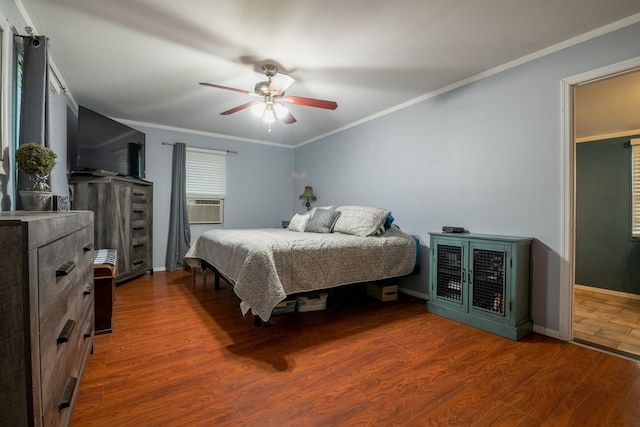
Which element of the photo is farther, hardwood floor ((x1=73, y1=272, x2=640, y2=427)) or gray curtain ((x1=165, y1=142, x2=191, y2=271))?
gray curtain ((x1=165, y1=142, x2=191, y2=271))

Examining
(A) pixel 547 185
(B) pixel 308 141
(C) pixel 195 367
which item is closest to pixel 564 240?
(A) pixel 547 185

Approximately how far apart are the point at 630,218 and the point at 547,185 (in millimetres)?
2631

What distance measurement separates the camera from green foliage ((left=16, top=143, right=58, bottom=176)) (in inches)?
61.5

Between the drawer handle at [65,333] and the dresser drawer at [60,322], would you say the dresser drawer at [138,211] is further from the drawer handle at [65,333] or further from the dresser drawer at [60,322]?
the drawer handle at [65,333]

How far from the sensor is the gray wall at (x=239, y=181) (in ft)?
15.4

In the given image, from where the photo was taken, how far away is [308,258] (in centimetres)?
252

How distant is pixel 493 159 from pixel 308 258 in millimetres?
2045

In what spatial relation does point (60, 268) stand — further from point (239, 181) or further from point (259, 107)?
point (239, 181)

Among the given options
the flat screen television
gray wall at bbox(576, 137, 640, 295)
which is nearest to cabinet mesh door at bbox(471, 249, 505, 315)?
gray wall at bbox(576, 137, 640, 295)

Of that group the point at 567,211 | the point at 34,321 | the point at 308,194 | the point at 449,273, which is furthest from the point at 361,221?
the point at 34,321

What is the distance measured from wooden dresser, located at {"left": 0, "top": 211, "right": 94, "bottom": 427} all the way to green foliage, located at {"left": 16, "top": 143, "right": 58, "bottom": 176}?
0.80 meters

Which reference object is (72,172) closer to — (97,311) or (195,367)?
(97,311)

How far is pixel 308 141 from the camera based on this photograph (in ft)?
18.2

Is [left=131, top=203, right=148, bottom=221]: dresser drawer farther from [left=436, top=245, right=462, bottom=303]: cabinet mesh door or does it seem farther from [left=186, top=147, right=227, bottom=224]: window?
[left=436, top=245, right=462, bottom=303]: cabinet mesh door
